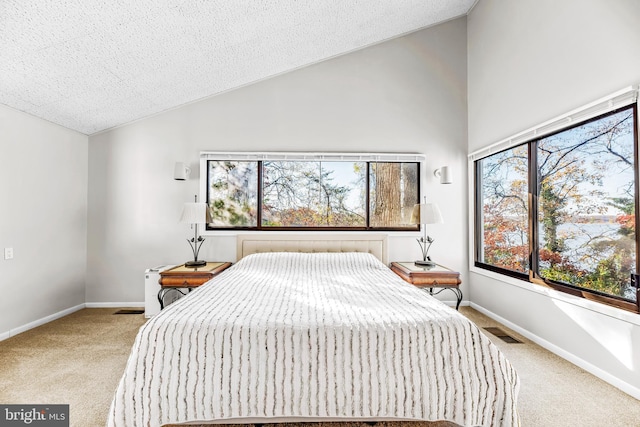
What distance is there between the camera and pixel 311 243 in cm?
369

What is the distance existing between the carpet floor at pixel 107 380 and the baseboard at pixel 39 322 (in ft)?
0.19

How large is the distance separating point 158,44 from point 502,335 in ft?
13.7

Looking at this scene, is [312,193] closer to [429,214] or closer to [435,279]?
[429,214]

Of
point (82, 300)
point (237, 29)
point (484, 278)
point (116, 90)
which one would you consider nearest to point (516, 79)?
point (484, 278)

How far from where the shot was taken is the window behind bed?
3.81 metres

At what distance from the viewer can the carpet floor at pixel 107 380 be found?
1771 mm

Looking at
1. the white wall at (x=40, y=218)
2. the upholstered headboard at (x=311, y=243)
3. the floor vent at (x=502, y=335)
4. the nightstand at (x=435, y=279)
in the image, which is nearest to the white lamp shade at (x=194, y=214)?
the upholstered headboard at (x=311, y=243)

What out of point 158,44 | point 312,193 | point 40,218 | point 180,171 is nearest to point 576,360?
point 312,193

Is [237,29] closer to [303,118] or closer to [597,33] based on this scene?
[303,118]

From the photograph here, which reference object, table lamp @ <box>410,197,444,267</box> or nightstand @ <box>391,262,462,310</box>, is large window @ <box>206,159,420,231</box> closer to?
table lamp @ <box>410,197,444,267</box>

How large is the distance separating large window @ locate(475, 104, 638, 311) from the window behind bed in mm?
1051

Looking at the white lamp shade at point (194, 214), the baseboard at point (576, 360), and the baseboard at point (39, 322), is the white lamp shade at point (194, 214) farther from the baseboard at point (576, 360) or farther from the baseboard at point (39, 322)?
the baseboard at point (576, 360)

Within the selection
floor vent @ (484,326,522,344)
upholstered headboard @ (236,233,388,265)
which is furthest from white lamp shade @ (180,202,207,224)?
floor vent @ (484,326,522,344)

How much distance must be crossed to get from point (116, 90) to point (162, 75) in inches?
19.4
